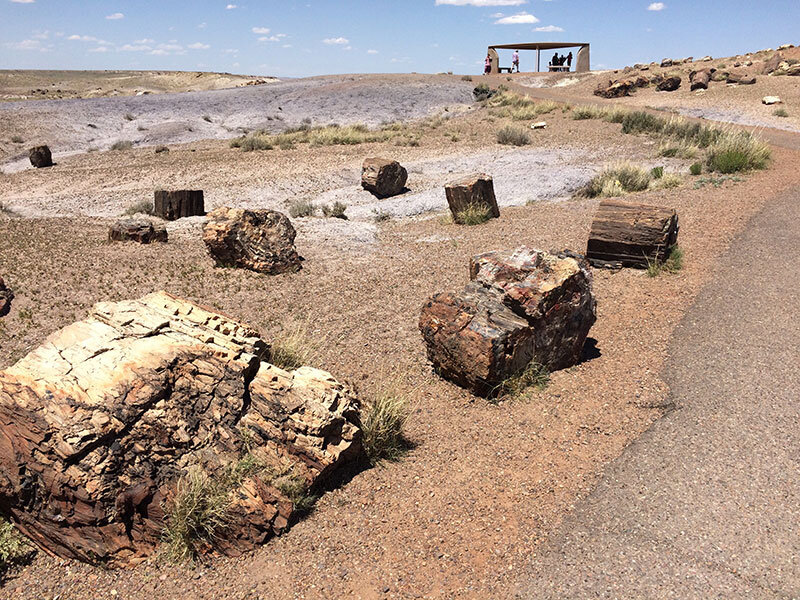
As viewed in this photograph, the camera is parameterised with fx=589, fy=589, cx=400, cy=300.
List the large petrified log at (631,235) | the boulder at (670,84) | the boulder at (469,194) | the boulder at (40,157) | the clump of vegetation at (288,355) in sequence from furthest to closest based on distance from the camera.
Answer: the boulder at (670,84) < the boulder at (40,157) < the boulder at (469,194) < the large petrified log at (631,235) < the clump of vegetation at (288,355)

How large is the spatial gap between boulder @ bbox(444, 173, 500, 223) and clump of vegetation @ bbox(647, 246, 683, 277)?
4.90 meters

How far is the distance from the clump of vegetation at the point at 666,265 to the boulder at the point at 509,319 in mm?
2920

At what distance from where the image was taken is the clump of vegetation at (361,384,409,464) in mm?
5230

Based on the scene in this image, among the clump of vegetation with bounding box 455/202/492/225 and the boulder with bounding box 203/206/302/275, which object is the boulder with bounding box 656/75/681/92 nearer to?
the clump of vegetation with bounding box 455/202/492/225

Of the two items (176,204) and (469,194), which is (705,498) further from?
(176,204)

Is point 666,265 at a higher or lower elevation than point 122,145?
lower

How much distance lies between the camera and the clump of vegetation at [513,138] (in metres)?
22.4

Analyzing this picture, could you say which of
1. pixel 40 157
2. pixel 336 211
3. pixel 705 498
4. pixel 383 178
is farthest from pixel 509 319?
pixel 40 157

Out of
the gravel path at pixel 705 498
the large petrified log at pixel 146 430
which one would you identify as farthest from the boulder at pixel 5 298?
the gravel path at pixel 705 498

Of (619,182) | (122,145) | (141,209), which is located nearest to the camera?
(619,182)

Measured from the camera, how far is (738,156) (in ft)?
50.5

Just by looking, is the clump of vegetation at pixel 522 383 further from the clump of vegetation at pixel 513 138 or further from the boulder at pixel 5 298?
the clump of vegetation at pixel 513 138

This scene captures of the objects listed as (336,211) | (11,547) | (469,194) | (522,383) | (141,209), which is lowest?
(11,547)

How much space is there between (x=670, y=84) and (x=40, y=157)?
32.1 meters
